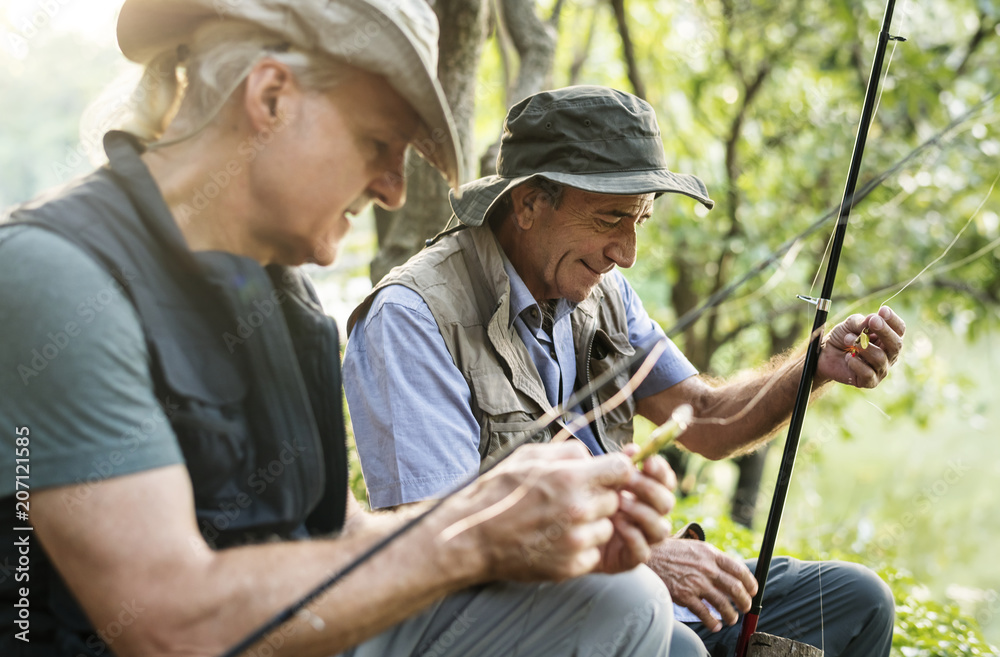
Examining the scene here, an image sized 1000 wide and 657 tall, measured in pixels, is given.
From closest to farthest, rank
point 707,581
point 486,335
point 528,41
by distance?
point 707,581 < point 486,335 < point 528,41

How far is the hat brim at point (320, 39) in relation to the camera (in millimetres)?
1527

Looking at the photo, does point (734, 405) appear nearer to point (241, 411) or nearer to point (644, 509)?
point (644, 509)

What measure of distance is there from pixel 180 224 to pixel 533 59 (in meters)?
3.06

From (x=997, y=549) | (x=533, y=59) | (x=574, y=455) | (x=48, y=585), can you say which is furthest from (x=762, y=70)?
(x=997, y=549)

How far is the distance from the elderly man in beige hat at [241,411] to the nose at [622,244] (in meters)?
0.97

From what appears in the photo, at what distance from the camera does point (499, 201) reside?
108 inches

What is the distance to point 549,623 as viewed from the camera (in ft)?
5.65

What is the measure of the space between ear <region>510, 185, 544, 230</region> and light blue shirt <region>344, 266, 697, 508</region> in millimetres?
523

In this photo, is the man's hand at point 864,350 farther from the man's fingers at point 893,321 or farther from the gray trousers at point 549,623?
the gray trousers at point 549,623

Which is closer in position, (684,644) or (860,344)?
(684,644)

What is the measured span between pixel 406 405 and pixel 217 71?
0.98 m
